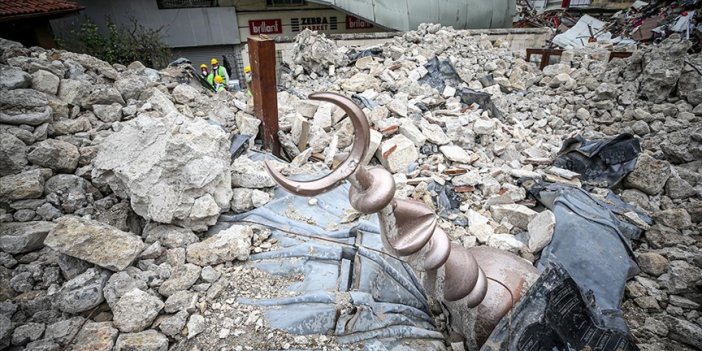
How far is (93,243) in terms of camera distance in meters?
1.87

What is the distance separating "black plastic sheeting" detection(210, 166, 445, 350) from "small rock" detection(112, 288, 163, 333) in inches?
20.1

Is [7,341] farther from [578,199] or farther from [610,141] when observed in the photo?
[610,141]

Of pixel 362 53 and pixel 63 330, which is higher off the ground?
pixel 362 53

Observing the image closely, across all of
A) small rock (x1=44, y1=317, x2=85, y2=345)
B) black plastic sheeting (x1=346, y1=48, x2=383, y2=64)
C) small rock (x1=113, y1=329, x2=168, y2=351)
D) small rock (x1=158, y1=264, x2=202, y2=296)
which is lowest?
small rock (x1=113, y1=329, x2=168, y2=351)

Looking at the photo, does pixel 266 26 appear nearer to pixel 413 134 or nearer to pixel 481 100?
pixel 481 100

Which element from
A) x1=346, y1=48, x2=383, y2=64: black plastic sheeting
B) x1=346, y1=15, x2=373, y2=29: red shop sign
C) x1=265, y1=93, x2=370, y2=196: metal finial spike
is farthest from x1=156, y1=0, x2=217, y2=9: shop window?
x1=265, y1=93, x2=370, y2=196: metal finial spike

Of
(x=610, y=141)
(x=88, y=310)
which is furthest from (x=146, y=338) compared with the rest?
(x=610, y=141)

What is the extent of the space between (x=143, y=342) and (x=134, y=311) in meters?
0.19

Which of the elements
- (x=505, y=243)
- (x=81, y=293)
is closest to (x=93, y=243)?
(x=81, y=293)

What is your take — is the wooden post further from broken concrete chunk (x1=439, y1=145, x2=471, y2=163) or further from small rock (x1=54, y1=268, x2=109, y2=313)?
small rock (x1=54, y1=268, x2=109, y2=313)

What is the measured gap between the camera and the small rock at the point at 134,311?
172 centimetres

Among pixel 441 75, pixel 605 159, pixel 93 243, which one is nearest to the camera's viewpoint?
pixel 93 243

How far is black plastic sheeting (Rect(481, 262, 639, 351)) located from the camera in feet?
4.96

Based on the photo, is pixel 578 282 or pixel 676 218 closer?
pixel 578 282
